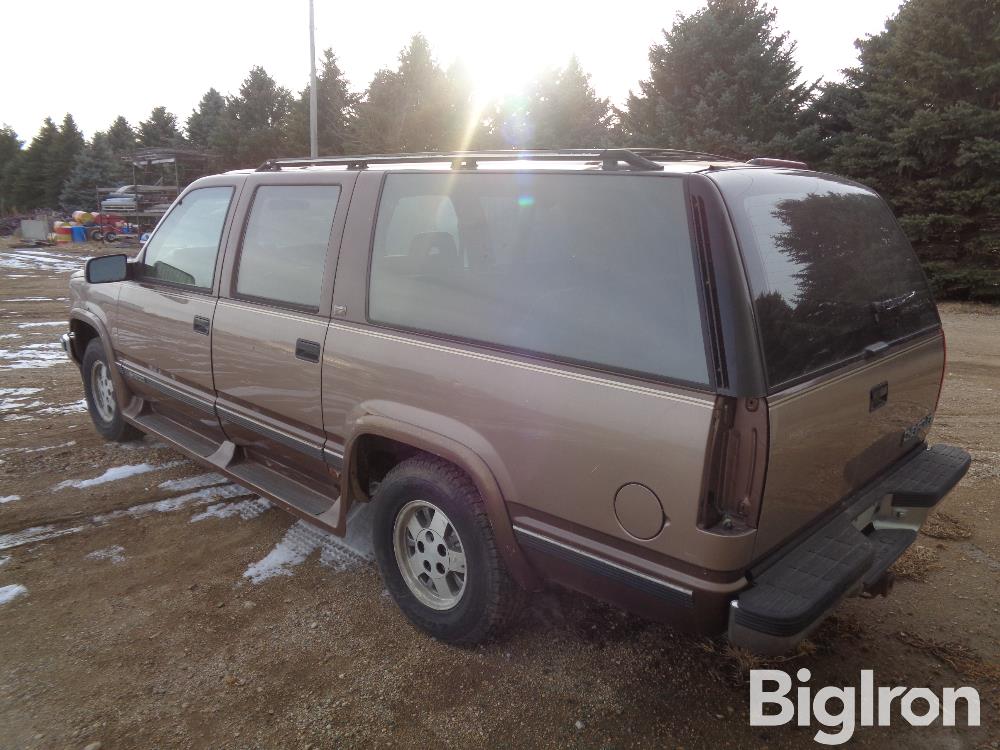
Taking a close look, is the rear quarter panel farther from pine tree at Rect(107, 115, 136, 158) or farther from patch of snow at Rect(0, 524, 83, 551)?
pine tree at Rect(107, 115, 136, 158)

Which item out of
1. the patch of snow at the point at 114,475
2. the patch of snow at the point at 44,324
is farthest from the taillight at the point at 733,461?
the patch of snow at the point at 44,324

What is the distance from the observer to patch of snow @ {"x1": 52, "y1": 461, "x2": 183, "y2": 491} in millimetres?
4414

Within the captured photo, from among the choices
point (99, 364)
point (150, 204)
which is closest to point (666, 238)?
point (99, 364)

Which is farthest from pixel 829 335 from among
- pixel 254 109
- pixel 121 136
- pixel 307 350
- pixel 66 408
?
pixel 121 136

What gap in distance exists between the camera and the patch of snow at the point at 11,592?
3.18m

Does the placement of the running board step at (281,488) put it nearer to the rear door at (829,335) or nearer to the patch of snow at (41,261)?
the rear door at (829,335)

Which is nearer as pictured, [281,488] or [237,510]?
[281,488]

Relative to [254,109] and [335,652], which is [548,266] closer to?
[335,652]

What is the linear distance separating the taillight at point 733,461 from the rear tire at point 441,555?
0.92 meters

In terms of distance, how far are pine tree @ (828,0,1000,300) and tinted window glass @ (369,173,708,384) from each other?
13396 mm

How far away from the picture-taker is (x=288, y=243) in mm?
3398

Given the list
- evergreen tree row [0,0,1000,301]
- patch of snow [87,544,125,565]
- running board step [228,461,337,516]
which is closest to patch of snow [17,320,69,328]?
patch of snow [87,544,125,565]

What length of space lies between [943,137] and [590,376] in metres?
14.4

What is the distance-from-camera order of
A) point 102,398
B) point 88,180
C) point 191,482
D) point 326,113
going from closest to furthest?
1. point 191,482
2. point 102,398
3. point 326,113
4. point 88,180
